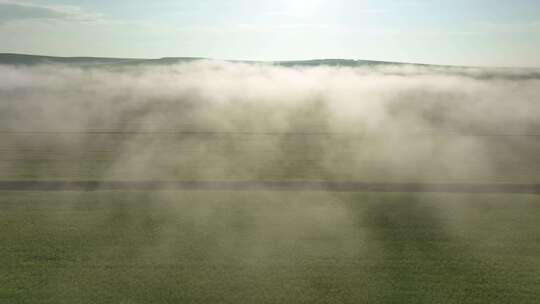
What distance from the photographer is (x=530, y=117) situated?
4372cm

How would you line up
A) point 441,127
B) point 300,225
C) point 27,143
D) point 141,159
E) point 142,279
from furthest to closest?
1. point 441,127
2. point 27,143
3. point 141,159
4. point 300,225
5. point 142,279

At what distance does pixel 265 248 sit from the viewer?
40.0ft

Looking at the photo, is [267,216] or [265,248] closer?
[265,248]

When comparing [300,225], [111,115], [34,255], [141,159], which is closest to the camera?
[34,255]

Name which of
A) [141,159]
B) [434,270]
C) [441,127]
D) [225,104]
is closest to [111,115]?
[225,104]

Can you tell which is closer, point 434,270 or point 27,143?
point 434,270

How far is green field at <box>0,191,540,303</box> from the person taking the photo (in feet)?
32.8

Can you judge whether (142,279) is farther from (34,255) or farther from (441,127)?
(441,127)

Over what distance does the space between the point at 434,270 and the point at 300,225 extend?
3.87 meters

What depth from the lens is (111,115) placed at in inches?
1678

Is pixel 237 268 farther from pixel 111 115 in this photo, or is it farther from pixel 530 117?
pixel 530 117

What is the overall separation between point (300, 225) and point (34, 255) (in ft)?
20.3

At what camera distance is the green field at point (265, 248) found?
394 inches

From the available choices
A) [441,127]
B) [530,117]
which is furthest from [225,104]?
[530,117]
